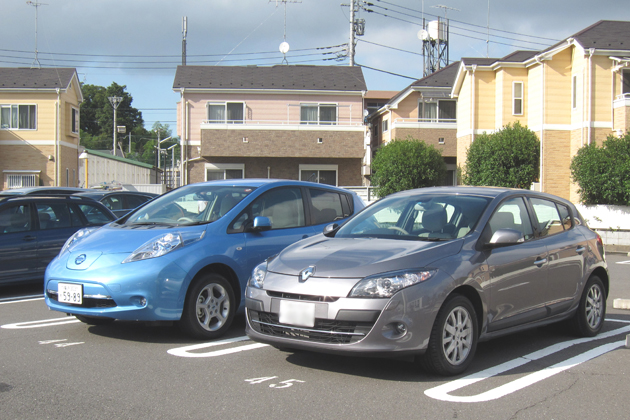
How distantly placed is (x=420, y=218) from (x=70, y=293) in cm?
343

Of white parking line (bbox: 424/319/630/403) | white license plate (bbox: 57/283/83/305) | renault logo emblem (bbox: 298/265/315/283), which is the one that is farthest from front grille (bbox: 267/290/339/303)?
white license plate (bbox: 57/283/83/305)

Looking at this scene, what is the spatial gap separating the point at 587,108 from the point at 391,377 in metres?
23.8

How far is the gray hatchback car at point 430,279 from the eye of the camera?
181 inches

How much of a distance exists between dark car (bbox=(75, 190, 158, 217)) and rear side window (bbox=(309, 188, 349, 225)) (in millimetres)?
8480

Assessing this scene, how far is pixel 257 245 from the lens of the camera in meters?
6.71

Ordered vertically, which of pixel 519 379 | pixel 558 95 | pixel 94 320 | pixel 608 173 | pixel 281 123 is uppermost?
pixel 558 95

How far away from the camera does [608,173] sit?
66.6 feet

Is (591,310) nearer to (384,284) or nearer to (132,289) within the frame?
(384,284)

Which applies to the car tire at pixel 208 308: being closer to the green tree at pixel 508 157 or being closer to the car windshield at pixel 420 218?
the car windshield at pixel 420 218

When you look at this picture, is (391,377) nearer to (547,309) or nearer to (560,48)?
(547,309)

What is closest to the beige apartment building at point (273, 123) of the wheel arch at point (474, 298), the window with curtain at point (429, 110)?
the window with curtain at point (429, 110)

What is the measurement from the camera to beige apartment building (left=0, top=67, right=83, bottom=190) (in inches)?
1329

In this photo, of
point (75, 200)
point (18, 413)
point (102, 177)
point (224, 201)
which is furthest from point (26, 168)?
point (18, 413)

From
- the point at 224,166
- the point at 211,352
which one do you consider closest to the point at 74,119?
the point at 224,166
